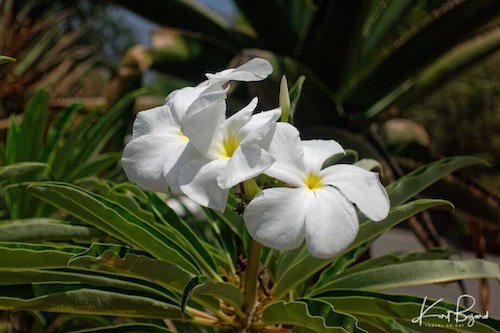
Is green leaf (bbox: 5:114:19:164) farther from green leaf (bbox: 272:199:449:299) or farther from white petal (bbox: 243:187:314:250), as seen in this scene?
white petal (bbox: 243:187:314:250)

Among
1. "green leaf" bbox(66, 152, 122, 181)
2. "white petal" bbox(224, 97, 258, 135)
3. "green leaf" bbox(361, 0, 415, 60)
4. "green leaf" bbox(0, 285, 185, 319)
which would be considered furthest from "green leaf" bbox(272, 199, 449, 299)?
"green leaf" bbox(361, 0, 415, 60)

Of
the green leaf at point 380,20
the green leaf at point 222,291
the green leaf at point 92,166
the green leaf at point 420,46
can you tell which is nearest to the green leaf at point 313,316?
the green leaf at point 222,291

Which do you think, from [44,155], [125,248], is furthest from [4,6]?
[125,248]

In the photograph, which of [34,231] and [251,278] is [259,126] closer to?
[251,278]

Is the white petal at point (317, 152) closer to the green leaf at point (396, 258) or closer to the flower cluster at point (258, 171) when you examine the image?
the flower cluster at point (258, 171)

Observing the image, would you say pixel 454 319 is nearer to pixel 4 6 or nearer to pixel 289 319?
pixel 289 319

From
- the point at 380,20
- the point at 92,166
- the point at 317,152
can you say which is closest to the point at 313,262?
the point at 317,152
